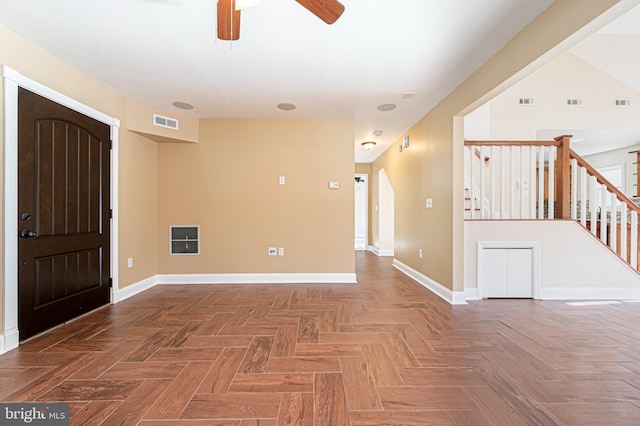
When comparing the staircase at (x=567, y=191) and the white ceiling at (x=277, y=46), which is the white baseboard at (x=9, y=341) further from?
the staircase at (x=567, y=191)

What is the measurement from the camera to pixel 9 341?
2.11 metres

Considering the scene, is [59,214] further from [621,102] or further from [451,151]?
[621,102]

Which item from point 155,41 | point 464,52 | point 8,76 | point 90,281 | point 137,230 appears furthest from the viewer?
point 137,230

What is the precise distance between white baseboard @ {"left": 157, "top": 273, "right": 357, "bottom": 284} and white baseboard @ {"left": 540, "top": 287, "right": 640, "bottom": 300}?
2363 mm

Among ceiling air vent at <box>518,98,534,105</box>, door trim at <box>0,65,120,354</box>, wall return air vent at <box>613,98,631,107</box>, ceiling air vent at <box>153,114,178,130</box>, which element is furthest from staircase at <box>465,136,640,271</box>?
door trim at <box>0,65,120,354</box>

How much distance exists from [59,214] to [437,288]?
13.4 ft

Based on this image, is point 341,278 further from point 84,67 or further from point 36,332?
point 84,67

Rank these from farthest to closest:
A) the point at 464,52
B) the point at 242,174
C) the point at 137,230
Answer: the point at 242,174
the point at 137,230
the point at 464,52

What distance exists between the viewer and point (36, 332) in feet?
7.68

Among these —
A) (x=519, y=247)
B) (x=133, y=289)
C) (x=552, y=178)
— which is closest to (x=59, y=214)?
(x=133, y=289)

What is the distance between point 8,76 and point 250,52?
70.5 inches

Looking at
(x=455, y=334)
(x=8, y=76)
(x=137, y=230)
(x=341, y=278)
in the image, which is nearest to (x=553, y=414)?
(x=455, y=334)

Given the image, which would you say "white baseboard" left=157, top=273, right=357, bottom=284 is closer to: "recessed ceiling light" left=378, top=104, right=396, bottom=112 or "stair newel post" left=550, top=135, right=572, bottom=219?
"recessed ceiling light" left=378, top=104, right=396, bottom=112

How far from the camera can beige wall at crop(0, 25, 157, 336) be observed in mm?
2266
